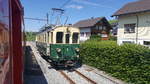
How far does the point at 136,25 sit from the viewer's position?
20.2 meters

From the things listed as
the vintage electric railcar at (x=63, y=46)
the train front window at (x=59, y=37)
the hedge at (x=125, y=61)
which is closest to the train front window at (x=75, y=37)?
the vintage electric railcar at (x=63, y=46)

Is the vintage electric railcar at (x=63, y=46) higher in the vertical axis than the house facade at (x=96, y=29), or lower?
lower

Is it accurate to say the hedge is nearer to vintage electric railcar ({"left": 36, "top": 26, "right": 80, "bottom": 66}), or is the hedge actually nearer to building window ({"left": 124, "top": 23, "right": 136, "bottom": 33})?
vintage electric railcar ({"left": 36, "top": 26, "right": 80, "bottom": 66})

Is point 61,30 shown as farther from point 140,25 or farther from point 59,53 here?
point 140,25

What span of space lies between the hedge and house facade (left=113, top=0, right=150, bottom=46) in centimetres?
1104

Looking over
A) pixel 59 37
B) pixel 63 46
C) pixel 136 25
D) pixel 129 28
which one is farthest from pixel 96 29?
pixel 63 46

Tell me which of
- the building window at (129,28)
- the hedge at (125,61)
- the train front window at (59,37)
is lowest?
the hedge at (125,61)

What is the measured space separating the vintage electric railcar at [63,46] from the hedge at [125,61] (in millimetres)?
1543

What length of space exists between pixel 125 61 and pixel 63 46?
4.34 metres

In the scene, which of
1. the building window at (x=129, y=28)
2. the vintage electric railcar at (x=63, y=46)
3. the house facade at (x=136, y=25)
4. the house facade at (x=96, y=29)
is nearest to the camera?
the vintage electric railcar at (x=63, y=46)

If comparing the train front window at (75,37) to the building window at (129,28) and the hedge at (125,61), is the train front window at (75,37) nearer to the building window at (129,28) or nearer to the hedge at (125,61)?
the hedge at (125,61)

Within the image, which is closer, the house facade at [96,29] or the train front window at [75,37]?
the train front window at [75,37]

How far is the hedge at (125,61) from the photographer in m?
6.65

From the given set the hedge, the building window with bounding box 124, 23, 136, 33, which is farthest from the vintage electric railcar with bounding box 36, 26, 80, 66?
the building window with bounding box 124, 23, 136, 33
